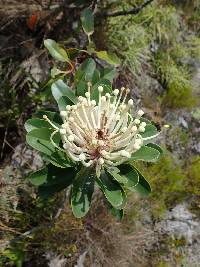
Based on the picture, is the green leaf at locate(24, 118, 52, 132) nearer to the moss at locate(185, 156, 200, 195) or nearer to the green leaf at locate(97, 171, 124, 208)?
the green leaf at locate(97, 171, 124, 208)

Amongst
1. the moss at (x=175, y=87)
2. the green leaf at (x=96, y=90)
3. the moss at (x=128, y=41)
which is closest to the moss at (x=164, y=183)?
the moss at (x=175, y=87)

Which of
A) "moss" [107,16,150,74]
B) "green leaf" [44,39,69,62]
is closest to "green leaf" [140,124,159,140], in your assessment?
"green leaf" [44,39,69,62]

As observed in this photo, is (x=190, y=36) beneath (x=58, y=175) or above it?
above

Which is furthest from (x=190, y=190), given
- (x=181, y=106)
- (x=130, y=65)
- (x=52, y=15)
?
(x=52, y=15)

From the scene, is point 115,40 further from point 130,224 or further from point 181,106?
point 130,224

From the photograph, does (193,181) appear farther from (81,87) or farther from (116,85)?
(81,87)

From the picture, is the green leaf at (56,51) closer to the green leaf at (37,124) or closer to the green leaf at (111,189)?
the green leaf at (37,124)
